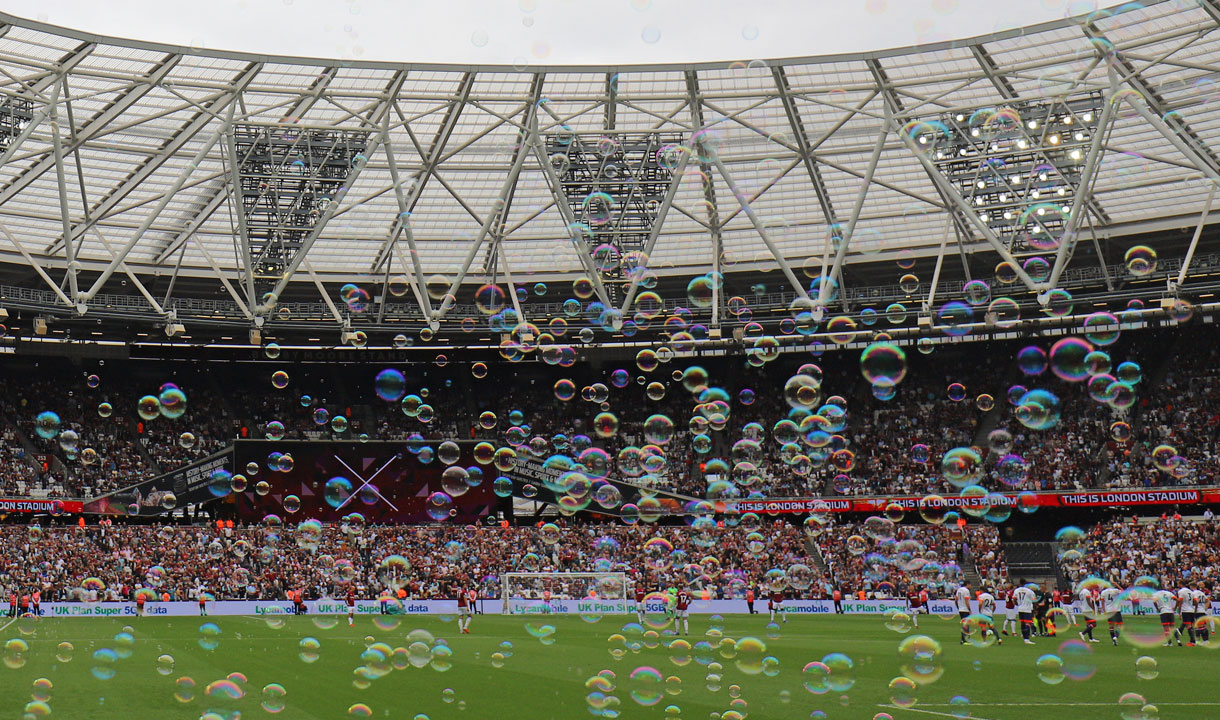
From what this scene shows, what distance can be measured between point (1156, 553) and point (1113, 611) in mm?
26392

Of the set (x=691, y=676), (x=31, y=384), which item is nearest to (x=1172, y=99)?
(x=691, y=676)

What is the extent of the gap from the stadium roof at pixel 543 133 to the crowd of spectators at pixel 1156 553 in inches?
538

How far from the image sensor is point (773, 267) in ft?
203

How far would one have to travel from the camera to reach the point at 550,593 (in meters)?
52.1

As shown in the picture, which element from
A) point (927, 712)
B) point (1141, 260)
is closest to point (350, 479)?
point (1141, 260)

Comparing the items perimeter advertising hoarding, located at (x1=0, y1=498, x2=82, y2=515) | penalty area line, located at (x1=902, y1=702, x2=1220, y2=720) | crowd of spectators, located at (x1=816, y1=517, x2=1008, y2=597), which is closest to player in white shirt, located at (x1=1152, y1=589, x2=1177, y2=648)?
penalty area line, located at (x1=902, y1=702, x2=1220, y2=720)

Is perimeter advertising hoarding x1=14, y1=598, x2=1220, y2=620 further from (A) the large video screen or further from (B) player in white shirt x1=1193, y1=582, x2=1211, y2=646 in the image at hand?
(B) player in white shirt x1=1193, y1=582, x2=1211, y2=646

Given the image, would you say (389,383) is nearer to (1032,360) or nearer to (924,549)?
(1032,360)

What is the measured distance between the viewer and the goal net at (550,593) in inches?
1999

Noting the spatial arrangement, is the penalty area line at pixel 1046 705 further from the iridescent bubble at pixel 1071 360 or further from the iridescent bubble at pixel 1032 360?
the iridescent bubble at pixel 1032 360

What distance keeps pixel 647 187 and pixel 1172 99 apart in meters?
19.5

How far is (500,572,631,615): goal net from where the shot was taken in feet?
167

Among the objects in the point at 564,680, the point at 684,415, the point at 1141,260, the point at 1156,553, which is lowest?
the point at 564,680

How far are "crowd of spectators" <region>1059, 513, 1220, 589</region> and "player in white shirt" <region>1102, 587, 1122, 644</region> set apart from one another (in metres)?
16.1
